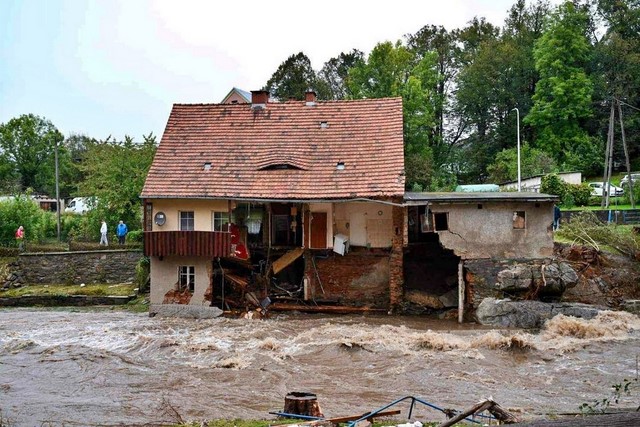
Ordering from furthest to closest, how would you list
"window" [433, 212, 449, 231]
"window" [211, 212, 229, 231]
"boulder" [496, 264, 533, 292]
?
"window" [211, 212, 229, 231]
"window" [433, 212, 449, 231]
"boulder" [496, 264, 533, 292]

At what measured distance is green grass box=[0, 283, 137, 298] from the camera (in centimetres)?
3138

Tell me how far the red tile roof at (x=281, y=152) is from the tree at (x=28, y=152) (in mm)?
36600

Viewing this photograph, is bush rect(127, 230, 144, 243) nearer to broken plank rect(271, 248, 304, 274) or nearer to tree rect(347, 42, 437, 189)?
broken plank rect(271, 248, 304, 274)

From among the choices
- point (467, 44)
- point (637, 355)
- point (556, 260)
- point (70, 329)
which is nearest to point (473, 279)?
point (556, 260)

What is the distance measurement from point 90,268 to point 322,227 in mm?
11916

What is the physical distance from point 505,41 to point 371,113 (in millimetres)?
26601

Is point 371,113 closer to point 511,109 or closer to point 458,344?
point 458,344

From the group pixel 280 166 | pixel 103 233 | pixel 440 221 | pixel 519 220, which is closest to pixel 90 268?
pixel 103 233

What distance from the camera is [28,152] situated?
64.7 m

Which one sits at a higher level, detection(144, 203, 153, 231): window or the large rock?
detection(144, 203, 153, 231): window

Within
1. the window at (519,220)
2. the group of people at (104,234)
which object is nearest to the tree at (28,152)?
the group of people at (104,234)

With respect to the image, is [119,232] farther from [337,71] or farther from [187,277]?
[337,71]

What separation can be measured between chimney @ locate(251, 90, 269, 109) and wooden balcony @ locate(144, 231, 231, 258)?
7386 millimetres

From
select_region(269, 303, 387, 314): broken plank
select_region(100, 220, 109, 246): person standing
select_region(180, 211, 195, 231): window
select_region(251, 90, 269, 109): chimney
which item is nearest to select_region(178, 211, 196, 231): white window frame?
select_region(180, 211, 195, 231): window
